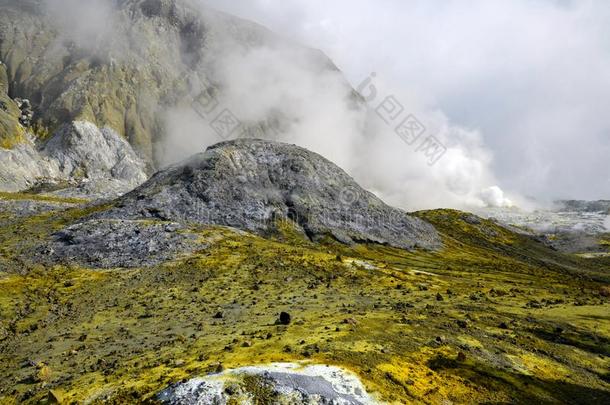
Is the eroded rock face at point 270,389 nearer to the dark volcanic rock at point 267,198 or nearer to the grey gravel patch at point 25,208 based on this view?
the dark volcanic rock at point 267,198

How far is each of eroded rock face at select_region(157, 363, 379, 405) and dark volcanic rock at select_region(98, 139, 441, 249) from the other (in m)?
54.8

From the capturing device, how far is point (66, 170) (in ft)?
611

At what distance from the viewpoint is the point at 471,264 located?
84188 millimetres

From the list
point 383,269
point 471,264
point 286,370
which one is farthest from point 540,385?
point 471,264

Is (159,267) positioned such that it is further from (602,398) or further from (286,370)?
(602,398)

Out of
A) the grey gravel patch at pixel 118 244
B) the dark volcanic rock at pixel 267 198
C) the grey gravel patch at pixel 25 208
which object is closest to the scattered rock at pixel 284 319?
the grey gravel patch at pixel 118 244

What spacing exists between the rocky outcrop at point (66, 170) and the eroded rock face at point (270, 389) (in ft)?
453

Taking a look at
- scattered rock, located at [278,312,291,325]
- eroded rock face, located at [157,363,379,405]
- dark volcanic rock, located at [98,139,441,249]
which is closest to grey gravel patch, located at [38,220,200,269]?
dark volcanic rock, located at [98,139,441,249]

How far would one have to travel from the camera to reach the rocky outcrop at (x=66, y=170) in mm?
154150

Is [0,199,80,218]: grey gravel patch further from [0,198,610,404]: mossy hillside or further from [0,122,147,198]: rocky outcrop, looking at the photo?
[0,122,147,198]: rocky outcrop

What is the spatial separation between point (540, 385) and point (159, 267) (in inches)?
1475

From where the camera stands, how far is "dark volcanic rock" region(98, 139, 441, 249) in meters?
75.1

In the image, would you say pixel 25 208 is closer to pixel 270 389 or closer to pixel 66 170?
pixel 270 389

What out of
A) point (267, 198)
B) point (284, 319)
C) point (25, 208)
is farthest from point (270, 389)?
point (25, 208)
